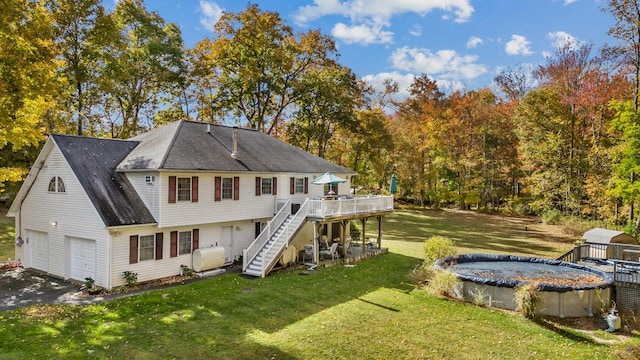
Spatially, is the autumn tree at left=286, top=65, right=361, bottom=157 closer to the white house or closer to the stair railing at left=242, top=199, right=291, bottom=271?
the white house

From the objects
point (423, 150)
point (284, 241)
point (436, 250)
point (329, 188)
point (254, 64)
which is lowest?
point (436, 250)

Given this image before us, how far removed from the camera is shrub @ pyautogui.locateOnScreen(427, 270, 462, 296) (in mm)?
14250

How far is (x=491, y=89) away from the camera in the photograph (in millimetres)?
51156

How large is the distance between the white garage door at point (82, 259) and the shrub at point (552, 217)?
36822 millimetres

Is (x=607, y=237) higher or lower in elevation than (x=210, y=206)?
lower

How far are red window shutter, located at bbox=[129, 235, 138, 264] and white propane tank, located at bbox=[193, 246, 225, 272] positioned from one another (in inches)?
103

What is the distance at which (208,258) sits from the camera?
17.2 meters

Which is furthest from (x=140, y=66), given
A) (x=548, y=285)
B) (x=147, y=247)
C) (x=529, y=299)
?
(x=548, y=285)

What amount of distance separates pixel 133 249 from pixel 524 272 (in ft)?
54.0

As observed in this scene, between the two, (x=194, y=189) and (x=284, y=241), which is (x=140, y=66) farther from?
(x=284, y=241)

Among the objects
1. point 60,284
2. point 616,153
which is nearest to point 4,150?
point 60,284

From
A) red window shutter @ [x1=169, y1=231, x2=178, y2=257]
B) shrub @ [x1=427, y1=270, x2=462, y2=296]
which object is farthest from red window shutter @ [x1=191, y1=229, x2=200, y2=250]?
shrub @ [x1=427, y1=270, x2=462, y2=296]

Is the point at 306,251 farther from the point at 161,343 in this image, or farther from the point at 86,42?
the point at 86,42

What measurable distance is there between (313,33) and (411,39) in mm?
12302
